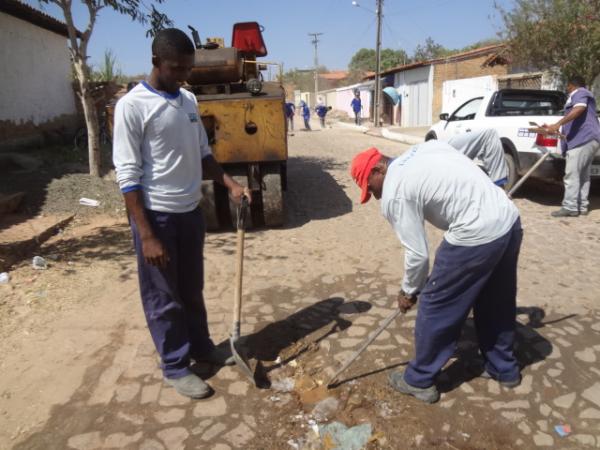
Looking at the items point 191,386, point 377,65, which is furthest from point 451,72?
Answer: point 191,386

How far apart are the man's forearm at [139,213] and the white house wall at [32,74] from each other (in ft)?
29.5

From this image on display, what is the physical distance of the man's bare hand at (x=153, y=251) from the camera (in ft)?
8.33

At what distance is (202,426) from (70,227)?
4.47 m

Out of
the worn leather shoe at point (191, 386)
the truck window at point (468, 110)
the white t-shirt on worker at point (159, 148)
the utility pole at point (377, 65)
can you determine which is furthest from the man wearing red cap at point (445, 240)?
the utility pole at point (377, 65)

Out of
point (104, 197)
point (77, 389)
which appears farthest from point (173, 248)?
point (104, 197)

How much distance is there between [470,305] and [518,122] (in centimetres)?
519

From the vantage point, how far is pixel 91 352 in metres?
3.35

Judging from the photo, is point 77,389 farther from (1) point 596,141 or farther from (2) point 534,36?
(2) point 534,36

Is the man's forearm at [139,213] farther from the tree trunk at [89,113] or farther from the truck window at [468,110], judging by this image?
the truck window at [468,110]

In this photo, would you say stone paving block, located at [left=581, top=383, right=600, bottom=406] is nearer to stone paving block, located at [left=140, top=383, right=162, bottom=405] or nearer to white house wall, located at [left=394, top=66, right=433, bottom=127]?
stone paving block, located at [left=140, top=383, right=162, bottom=405]

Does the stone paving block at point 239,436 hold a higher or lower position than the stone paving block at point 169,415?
lower

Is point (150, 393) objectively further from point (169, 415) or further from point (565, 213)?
point (565, 213)

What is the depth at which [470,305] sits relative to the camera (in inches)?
102

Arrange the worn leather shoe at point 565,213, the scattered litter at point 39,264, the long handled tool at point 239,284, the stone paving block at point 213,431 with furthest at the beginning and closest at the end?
the worn leather shoe at point 565,213 → the scattered litter at point 39,264 → the long handled tool at point 239,284 → the stone paving block at point 213,431
